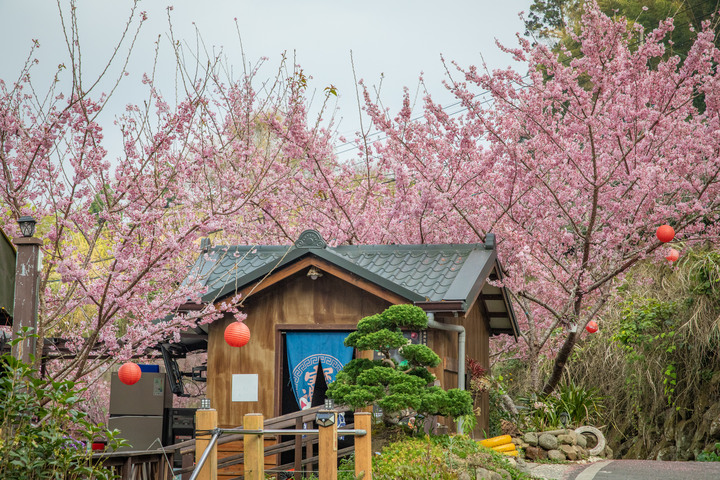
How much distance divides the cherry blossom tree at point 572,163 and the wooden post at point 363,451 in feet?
16.4

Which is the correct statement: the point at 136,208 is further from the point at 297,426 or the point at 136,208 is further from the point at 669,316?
the point at 669,316

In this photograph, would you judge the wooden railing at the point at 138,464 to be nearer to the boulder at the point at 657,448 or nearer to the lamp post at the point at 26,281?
the lamp post at the point at 26,281

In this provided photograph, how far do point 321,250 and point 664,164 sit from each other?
5.29m

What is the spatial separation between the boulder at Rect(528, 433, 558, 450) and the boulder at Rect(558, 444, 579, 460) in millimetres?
148

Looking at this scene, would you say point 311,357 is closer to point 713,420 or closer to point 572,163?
point 572,163

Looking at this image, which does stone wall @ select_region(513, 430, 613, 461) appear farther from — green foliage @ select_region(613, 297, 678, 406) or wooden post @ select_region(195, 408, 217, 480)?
wooden post @ select_region(195, 408, 217, 480)

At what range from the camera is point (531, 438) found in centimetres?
1240

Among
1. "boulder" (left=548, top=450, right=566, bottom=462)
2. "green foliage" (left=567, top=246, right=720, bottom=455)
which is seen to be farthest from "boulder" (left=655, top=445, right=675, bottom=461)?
"boulder" (left=548, top=450, right=566, bottom=462)

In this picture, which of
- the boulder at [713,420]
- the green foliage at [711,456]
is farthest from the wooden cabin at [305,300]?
the boulder at [713,420]

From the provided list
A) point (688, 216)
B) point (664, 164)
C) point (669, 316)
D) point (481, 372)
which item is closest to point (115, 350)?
point (481, 372)

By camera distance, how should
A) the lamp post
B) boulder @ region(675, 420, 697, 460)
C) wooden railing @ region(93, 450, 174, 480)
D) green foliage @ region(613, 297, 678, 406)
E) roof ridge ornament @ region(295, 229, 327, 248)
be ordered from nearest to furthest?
the lamp post
wooden railing @ region(93, 450, 174, 480)
roof ridge ornament @ region(295, 229, 327, 248)
boulder @ region(675, 420, 697, 460)
green foliage @ region(613, 297, 678, 406)

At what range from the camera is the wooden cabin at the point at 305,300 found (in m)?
10.4

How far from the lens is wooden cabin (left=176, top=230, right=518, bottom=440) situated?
10.4 metres

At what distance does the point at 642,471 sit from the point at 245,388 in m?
6.26
